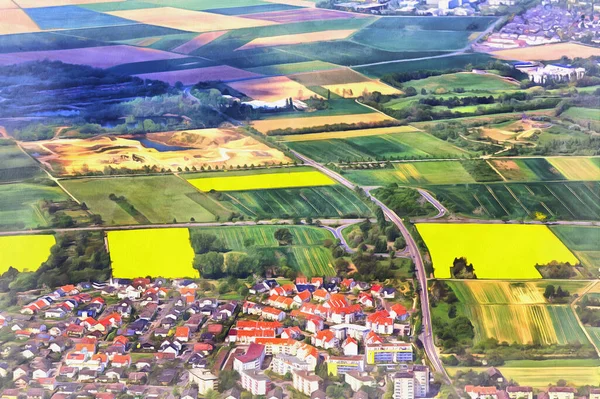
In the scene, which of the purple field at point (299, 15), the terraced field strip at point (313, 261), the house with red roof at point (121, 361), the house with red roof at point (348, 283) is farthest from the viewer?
the purple field at point (299, 15)

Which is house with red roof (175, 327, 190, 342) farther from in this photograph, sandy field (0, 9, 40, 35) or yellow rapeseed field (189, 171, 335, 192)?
sandy field (0, 9, 40, 35)

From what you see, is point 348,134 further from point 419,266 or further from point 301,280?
point 301,280

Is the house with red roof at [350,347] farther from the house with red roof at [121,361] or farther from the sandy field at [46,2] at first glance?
→ the sandy field at [46,2]

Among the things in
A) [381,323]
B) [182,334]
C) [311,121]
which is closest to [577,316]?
[381,323]

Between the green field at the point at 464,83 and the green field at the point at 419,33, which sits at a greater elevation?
the green field at the point at 419,33

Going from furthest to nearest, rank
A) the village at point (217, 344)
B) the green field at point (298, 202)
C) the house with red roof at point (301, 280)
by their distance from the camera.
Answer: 1. the green field at point (298, 202)
2. the house with red roof at point (301, 280)
3. the village at point (217, 344)

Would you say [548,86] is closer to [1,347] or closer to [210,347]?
[210,347]

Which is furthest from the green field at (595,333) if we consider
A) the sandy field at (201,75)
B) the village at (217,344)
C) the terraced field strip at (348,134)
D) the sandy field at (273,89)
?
the sandy field at (201,75)

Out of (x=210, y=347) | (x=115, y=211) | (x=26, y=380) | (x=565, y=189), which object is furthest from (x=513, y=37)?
(x=26, y=380)
